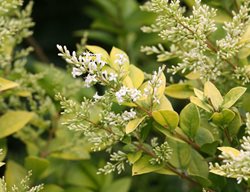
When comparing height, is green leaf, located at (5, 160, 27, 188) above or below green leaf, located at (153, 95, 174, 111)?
below

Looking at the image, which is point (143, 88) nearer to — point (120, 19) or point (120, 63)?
point (120, 63)

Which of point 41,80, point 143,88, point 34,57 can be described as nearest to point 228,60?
point 143,88

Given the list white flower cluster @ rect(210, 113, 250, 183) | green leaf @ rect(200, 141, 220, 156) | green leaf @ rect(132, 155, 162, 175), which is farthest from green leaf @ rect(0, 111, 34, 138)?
white flower cluster @ rect(210, 113, 250, 183)

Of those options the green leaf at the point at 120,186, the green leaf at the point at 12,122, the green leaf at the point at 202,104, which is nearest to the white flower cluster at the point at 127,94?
the green leaf at the point at 202,104

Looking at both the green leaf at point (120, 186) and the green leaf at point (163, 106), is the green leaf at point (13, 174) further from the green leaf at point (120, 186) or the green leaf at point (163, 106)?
the green leaf at point (163, 106)

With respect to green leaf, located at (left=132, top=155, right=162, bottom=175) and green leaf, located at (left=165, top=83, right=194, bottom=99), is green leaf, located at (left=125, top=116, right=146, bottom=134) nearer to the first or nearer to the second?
green leaf, located at (left=132, top=155, right=162, bottom=175)

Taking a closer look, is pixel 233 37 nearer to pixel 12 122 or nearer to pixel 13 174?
pixel 12 122

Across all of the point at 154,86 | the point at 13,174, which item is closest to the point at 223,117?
the point at 154,86

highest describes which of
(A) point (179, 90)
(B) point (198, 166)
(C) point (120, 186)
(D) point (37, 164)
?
(A) point (179, 90)
